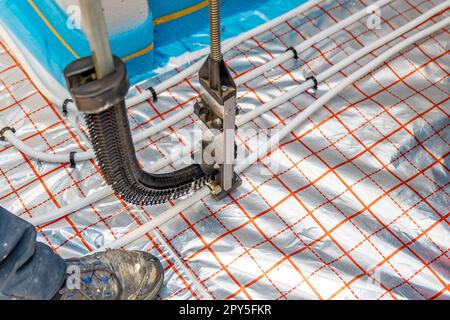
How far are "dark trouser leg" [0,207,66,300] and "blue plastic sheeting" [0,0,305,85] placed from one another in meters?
0.70

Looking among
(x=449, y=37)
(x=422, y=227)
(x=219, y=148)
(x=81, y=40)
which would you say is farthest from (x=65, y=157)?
(x=449, y=37)

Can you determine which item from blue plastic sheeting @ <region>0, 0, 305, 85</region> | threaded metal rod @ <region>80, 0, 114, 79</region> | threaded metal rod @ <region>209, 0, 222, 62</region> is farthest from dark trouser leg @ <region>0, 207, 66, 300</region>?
blue plastic sheeting @ <region>0, 0, 305, 85</region>

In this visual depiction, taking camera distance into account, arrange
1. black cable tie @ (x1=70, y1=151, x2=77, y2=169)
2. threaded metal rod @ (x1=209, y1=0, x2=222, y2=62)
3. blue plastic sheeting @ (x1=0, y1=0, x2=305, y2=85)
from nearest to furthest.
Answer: threaded metal rod @ (x1=209, y1=0, x2=222, y2=62)
black cable tie @ (x1=70, y1=151, x2=77, y2=169)
blue plastic sheeting @ (x1=0, y1=0, x2=305, y2=85)

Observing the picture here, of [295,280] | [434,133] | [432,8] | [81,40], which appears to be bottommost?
[295,280]

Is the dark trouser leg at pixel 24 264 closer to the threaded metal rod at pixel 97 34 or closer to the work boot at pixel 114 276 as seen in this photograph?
the work boot at pixel 114 276

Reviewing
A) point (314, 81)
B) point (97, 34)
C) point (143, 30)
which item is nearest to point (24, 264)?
point (97, 34)

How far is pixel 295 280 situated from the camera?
1.39 meters

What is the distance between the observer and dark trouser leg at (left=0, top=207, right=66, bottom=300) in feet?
3.63

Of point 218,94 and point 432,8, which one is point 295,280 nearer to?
point 218,94

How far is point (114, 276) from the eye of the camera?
1.31 meters

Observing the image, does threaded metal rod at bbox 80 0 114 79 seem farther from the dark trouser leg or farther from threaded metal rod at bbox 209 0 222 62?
the dark trouser leg

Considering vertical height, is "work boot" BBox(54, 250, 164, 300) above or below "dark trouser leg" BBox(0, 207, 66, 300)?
below
